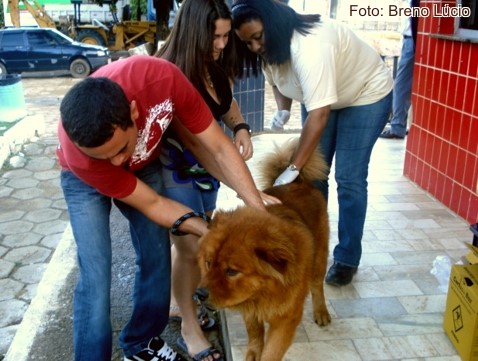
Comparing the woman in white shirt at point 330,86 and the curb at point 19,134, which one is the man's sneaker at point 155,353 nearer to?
the woman in white shirt at point 330,86

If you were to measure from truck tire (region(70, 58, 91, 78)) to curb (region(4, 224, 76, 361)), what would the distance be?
495 inches

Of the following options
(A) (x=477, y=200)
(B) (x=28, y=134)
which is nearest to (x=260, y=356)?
(A) (x=477, y=200)

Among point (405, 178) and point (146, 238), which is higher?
point (146, 238)

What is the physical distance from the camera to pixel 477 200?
155 inches

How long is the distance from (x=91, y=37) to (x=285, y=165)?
19.6 m

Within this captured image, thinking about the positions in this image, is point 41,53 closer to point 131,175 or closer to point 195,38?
point 195,38

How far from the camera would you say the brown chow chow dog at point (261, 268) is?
2047 mm

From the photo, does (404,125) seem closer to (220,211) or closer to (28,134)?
(220,211)

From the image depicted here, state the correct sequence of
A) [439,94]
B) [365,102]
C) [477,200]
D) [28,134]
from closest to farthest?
[365,102]
[477,200]
[439,94]
[28,134]

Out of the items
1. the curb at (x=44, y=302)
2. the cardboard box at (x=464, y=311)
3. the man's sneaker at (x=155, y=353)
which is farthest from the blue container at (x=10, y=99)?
the cardboard box at (x=464, y=311)

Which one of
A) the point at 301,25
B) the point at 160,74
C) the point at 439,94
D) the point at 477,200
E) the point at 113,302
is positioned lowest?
the point at 113,302

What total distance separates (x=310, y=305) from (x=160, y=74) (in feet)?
5.58

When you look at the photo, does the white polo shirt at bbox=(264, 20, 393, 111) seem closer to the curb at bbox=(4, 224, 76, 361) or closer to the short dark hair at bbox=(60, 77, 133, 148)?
the short dark hair at bbox=(60, 77, 133, 148)

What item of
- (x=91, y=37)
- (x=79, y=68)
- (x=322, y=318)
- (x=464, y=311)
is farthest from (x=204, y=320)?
(x=91, y=37)
